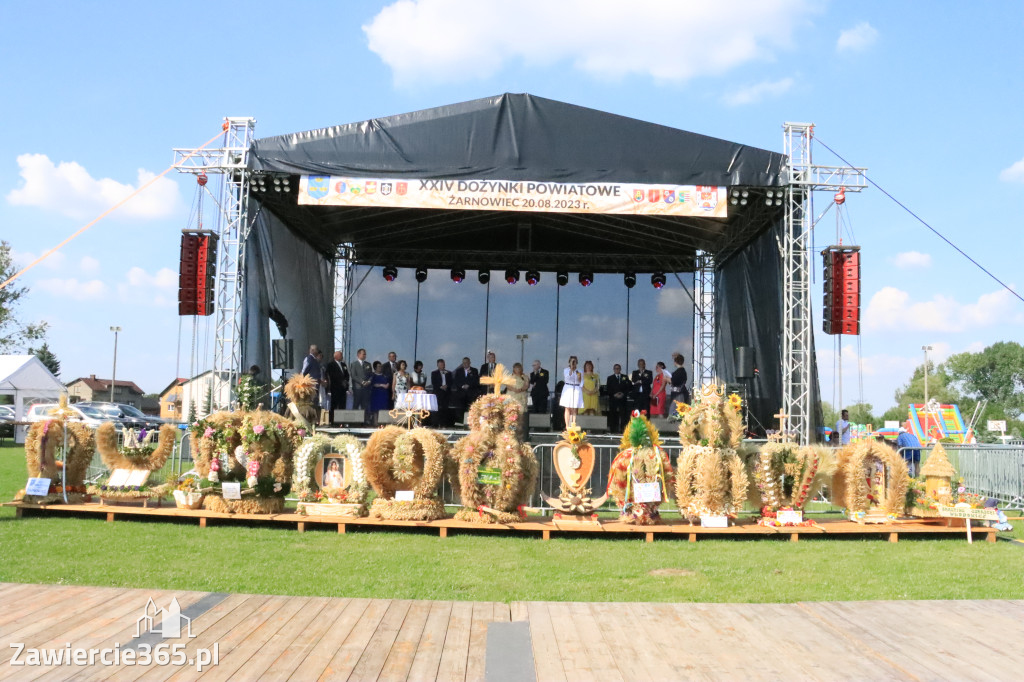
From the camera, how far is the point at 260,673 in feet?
11.0

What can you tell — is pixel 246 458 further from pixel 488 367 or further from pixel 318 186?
pixel 488 367

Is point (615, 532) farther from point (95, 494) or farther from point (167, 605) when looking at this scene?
point (95, 494)

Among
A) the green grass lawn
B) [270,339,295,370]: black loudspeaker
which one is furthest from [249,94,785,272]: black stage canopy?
the green grass lawn

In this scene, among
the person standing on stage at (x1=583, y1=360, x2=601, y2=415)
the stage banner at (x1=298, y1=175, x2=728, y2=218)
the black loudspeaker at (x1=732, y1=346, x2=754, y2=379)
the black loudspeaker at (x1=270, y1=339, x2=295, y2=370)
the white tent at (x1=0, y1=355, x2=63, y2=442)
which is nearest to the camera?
the stage banner at (x1=298, y1=175, x2=728, y2=218)

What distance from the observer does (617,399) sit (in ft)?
48.4

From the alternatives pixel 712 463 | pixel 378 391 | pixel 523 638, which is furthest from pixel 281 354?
pixel 523 638

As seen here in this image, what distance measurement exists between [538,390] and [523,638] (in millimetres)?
10507

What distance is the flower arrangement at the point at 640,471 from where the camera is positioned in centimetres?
784

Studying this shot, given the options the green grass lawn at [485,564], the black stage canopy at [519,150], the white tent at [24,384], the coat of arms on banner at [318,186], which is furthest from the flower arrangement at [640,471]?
the white tent at [24,384]

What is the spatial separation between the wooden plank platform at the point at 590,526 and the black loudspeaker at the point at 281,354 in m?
4.85

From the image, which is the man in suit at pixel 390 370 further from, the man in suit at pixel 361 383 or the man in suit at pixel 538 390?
the man in suit at pixel 538 390

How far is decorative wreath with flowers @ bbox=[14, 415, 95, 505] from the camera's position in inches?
333

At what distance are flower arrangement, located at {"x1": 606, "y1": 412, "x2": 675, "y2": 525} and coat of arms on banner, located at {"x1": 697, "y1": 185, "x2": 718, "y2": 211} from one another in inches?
178

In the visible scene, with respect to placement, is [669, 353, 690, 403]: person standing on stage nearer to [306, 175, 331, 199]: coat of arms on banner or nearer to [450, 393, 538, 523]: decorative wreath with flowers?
[306, 175, 331, 199]: coat of arms on banner
